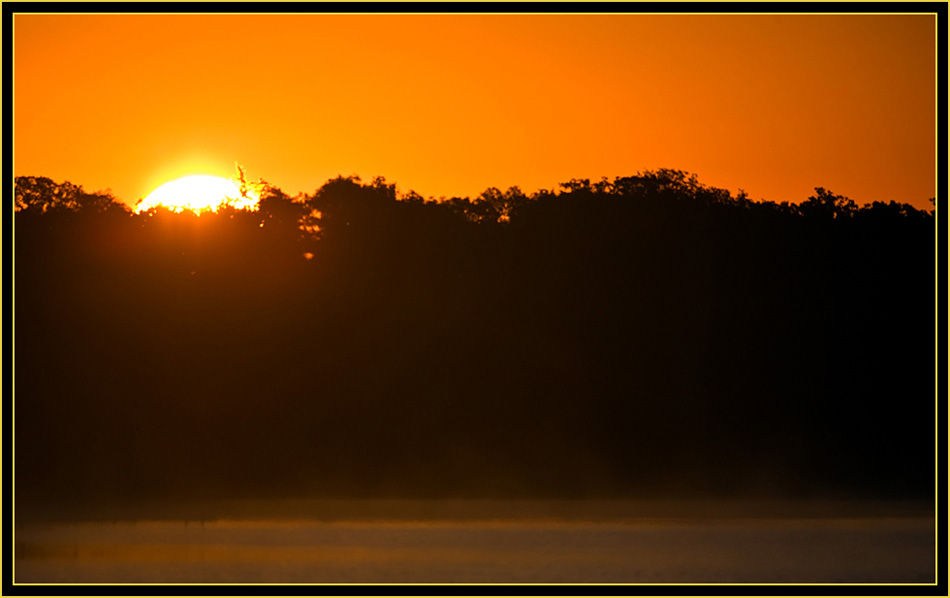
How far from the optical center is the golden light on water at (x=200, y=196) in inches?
1407

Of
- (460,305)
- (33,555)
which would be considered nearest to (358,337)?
(460,305)

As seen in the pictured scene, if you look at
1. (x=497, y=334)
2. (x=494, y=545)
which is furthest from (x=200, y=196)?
(x=494, y=545)

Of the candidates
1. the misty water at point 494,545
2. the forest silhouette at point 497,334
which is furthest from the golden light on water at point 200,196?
the misty water at point 494,545

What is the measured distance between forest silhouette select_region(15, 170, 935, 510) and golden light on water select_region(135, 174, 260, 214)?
0.52 m

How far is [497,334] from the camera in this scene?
36.5 metres

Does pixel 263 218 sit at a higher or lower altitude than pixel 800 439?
higher

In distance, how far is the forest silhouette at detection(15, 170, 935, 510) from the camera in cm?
3528

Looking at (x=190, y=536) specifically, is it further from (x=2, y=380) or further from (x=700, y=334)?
(x=700, y=334)

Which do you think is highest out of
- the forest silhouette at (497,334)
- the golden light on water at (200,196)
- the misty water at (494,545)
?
the golden light on water at (200,196)

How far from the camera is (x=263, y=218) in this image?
120 ft

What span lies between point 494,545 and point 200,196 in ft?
57.2

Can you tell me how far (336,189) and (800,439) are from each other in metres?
13.1

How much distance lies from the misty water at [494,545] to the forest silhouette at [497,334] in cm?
506

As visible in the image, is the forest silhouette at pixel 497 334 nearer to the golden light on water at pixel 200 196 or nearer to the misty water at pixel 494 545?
the golden light on water at pixel 200 196
